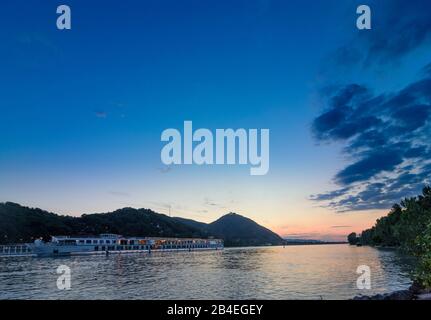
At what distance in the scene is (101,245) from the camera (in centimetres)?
13500

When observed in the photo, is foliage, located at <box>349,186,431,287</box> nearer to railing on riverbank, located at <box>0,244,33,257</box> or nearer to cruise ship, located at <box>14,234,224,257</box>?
cruise ship, located at <box>14,234,224,257</box>

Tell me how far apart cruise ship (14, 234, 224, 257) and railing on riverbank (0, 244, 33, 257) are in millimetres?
3104

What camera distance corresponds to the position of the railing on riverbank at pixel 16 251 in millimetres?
114188

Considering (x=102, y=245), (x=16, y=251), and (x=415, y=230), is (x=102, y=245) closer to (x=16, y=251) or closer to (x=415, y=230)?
(x=16, y=251)

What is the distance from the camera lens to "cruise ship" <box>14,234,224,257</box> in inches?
4461

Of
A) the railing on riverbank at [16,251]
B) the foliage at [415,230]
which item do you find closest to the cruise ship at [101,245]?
the railing on riverbank at [16,251]

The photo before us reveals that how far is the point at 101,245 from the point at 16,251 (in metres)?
26.1

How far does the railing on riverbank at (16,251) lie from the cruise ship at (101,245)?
3.10 metres

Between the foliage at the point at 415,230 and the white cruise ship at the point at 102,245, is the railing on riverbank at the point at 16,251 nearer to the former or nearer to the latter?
the white cruise ship at the point at 102,245

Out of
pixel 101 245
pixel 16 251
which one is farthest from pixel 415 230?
pixel 16 251

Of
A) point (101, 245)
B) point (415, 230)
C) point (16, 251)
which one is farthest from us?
point (101, 245)

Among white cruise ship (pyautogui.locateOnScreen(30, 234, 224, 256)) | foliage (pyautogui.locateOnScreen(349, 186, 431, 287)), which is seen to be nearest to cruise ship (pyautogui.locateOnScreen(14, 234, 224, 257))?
white cruise ship (pyautogui.locateOnScreen(30, 234, 224, 256))
